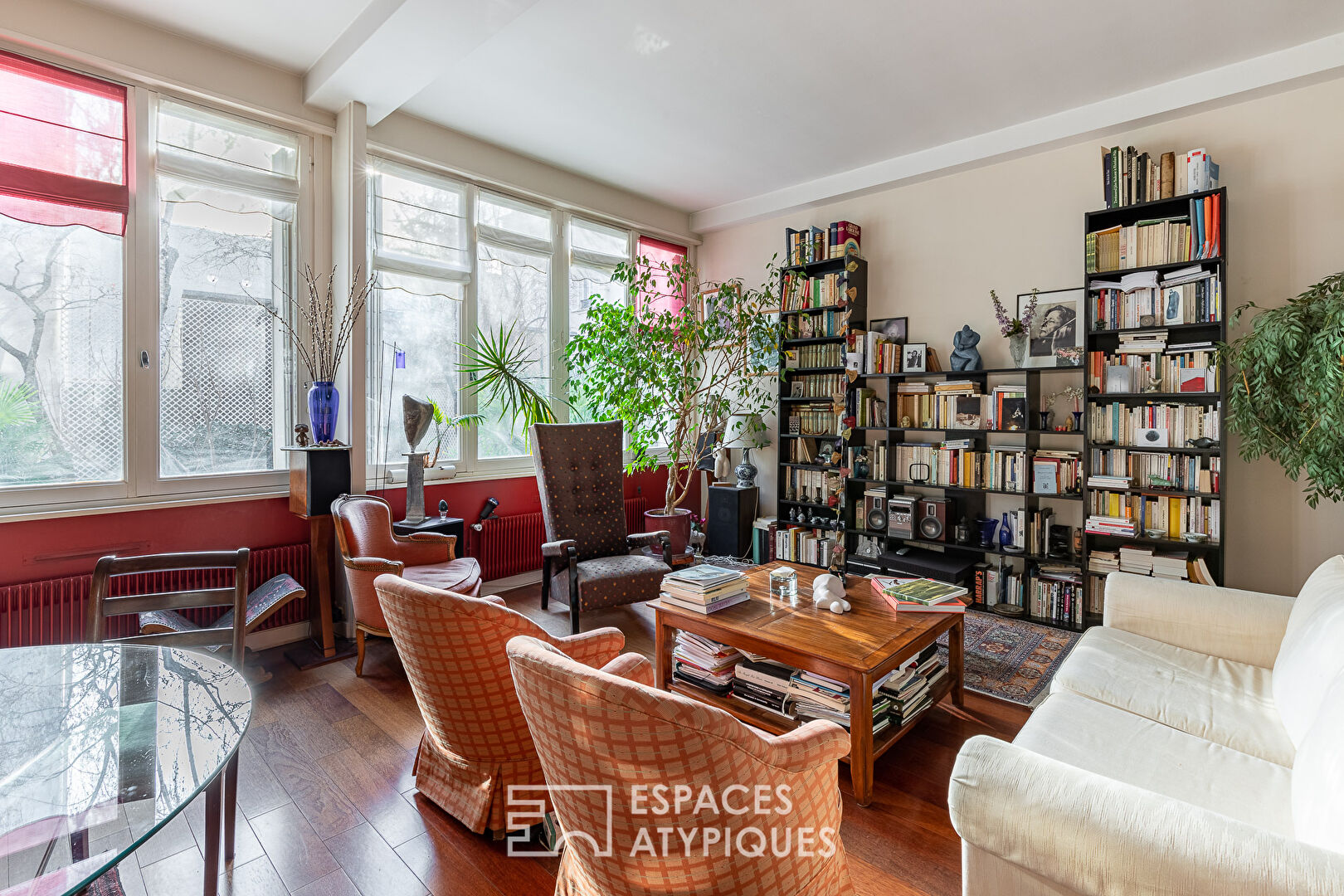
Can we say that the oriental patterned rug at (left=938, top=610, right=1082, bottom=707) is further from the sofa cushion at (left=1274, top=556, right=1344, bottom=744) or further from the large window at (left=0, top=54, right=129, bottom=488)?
the large window at (left=0, top=54, right=129, bottom=488)

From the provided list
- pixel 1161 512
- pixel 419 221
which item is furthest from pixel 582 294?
pixel 1161 512

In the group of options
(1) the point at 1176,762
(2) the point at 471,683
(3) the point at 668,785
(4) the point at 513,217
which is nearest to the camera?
(3) the point at 668,785

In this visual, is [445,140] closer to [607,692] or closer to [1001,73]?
[1001,73]

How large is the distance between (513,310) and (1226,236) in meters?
4.38

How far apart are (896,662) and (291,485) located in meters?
3.17

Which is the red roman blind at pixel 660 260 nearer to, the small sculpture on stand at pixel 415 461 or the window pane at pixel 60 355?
the small sculpture on stand at pixel 415 461

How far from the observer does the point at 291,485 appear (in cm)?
345

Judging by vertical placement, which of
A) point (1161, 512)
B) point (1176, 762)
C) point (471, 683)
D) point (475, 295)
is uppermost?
point (475, 295)

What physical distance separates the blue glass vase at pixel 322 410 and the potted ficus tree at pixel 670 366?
179cm

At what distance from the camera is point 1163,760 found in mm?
1590

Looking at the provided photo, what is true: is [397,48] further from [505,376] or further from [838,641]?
[838,641]

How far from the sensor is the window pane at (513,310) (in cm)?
458

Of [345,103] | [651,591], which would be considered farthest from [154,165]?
[651,591]

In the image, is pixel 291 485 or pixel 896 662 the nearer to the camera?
pixel 896 662
